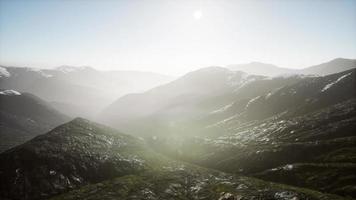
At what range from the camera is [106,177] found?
134 meters

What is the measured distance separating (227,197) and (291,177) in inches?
1265

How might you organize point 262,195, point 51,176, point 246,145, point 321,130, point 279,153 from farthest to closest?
point 246,145
point 321,130
point 279,153
point 51,176
point 262,195

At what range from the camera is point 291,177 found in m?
113

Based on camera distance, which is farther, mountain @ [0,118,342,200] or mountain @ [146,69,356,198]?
mountain @ [0,118,342,200]

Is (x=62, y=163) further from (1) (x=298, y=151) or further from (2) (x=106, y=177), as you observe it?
(1) (x=298, y=151)

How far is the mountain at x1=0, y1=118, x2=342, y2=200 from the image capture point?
10712 centimetres

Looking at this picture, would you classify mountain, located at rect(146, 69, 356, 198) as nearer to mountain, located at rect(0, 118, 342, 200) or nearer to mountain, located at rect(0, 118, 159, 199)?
mountain, located at rect(0, 118, 342, 200)

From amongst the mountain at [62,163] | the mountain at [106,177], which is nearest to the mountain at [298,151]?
the mountain at [106,177]

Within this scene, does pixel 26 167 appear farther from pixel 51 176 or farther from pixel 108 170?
pixel 108 170

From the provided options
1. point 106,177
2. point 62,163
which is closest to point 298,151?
point 106,177

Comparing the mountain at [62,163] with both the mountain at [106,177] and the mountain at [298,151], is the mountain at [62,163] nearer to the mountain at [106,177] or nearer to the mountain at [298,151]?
the mountain at [106,177]

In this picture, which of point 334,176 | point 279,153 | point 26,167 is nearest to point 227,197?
point 334,176

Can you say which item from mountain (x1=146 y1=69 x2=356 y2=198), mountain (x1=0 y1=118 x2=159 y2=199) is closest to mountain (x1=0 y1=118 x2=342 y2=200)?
mountain (x1=0 y1=118 x2=159 y2=199)

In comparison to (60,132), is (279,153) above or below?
below
